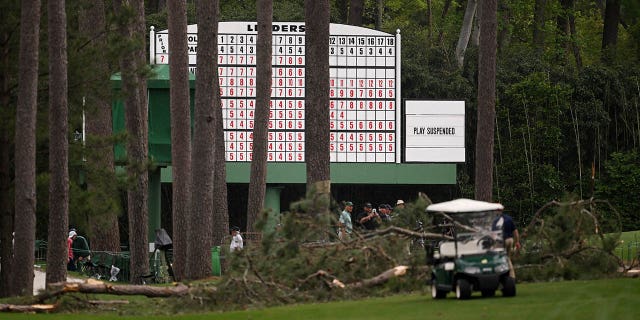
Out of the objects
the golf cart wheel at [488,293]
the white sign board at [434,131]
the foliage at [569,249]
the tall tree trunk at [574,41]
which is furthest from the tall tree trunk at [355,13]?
the golf cart wheel at [488,293]

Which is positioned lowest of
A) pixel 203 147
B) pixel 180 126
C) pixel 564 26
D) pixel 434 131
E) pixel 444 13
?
pixel 203 147

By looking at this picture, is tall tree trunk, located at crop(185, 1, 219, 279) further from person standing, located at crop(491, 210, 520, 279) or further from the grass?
person standing, located at crop(491, 210, 520, 279)

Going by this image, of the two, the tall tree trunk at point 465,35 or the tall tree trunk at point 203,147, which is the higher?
the tall tree trunk at point 465,35

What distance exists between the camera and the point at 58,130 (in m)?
25.2

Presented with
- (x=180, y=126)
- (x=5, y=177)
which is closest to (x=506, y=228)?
(x=5, y=177)

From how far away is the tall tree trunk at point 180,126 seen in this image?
1329 inches

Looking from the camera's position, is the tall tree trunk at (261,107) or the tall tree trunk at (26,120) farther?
the tall tree trunk at (261,107)

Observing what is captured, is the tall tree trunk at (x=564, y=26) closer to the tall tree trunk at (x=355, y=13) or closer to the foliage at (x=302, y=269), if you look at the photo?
the tall tree trunk at (x=355, y=13)

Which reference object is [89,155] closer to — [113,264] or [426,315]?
[113,264]

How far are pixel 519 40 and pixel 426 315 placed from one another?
59404 mm

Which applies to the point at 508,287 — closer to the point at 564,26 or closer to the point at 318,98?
the point at 318,98

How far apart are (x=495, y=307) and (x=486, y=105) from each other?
16168 millimetres

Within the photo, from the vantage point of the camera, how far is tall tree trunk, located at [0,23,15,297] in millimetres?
27047

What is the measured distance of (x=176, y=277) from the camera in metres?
33.0
